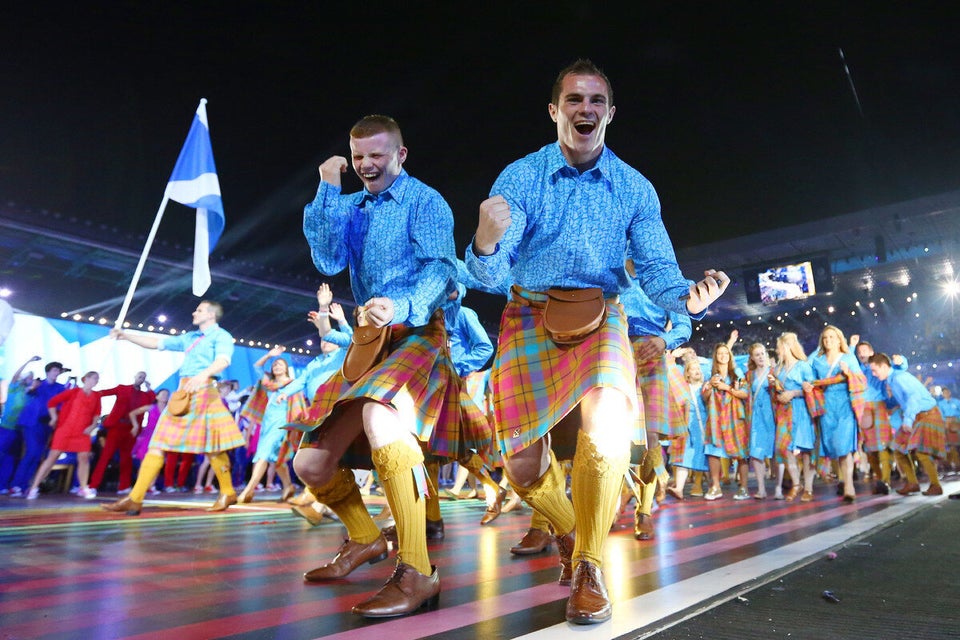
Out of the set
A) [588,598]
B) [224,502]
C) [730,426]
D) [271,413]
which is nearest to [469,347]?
[588,598]

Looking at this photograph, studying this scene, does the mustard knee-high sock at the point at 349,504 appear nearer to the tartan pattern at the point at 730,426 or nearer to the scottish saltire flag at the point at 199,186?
the scottish saltire flag at the point at 199,186

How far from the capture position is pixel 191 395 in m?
6.48

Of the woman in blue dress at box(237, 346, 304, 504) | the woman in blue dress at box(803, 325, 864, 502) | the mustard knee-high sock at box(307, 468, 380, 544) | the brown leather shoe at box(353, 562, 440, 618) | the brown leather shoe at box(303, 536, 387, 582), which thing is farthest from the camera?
the woman in blue dress at box(803, 325, 864, 502)

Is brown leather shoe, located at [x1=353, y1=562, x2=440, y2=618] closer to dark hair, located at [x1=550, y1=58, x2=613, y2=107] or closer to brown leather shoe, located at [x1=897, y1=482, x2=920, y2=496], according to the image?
dark hair, located at [x1=550, y1=58, x2=613, y2=107]

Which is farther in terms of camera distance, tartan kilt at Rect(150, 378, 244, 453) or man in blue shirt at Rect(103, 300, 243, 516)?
tartan kilt at Rect(150, 378, 244, 453)

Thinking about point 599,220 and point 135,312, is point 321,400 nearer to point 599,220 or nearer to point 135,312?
point 599,220

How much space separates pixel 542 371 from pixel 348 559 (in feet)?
3.87

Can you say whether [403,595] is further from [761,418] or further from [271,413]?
[761,418]

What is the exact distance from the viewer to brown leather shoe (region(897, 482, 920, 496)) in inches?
332

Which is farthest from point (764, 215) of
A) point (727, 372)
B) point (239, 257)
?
point (239, 257)

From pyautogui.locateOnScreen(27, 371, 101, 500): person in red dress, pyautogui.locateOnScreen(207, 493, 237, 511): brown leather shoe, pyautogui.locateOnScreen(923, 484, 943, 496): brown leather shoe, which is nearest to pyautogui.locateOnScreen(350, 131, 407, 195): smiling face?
pyautogui.locateOnScreen(207, 493, 237, 511): brown leather shoe

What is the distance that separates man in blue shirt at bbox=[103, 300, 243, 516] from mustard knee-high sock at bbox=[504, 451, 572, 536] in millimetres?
4292

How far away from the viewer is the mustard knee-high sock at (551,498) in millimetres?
2716

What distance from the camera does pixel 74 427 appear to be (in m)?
9.13
